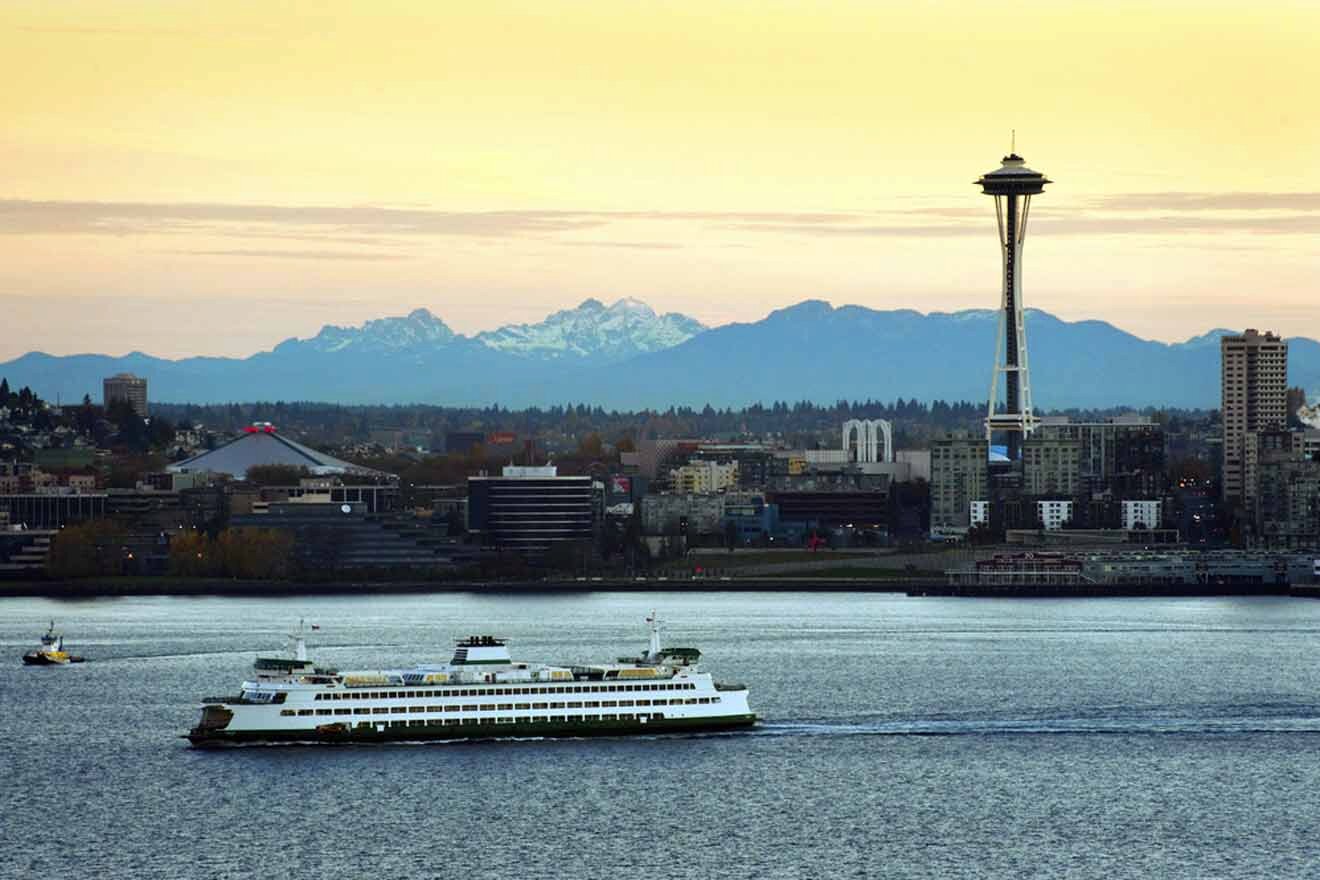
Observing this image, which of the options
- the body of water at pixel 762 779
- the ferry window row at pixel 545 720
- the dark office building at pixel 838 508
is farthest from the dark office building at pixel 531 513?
the ferry window row at pixel 545 720

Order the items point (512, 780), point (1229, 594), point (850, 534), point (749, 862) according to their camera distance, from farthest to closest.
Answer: point (850, 534)
point (1229, 594)
point (512, 780)
point (749, 862)

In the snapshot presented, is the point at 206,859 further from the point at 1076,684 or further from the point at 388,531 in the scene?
the point at 388,531

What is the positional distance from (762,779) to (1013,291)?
11780 cm

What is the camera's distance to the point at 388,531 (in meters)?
123

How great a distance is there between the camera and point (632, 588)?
110375 mm

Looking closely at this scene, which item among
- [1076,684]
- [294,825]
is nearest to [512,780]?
[294,825]

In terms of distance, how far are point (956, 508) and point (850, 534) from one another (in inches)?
375

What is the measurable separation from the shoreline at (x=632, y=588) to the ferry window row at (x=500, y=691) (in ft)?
184

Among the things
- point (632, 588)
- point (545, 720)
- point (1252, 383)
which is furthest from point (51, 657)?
point (1252, 383)

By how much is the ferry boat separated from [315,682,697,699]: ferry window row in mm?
18

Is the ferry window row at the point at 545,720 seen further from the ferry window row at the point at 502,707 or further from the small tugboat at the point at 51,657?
the small tugboat at the point at 51,657

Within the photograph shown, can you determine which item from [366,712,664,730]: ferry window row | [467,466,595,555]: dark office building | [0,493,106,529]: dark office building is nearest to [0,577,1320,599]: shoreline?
[467,466,595,555]: dark office building

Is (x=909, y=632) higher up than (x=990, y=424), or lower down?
lower down

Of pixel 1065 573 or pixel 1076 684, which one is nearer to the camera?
pixel 1076 684
